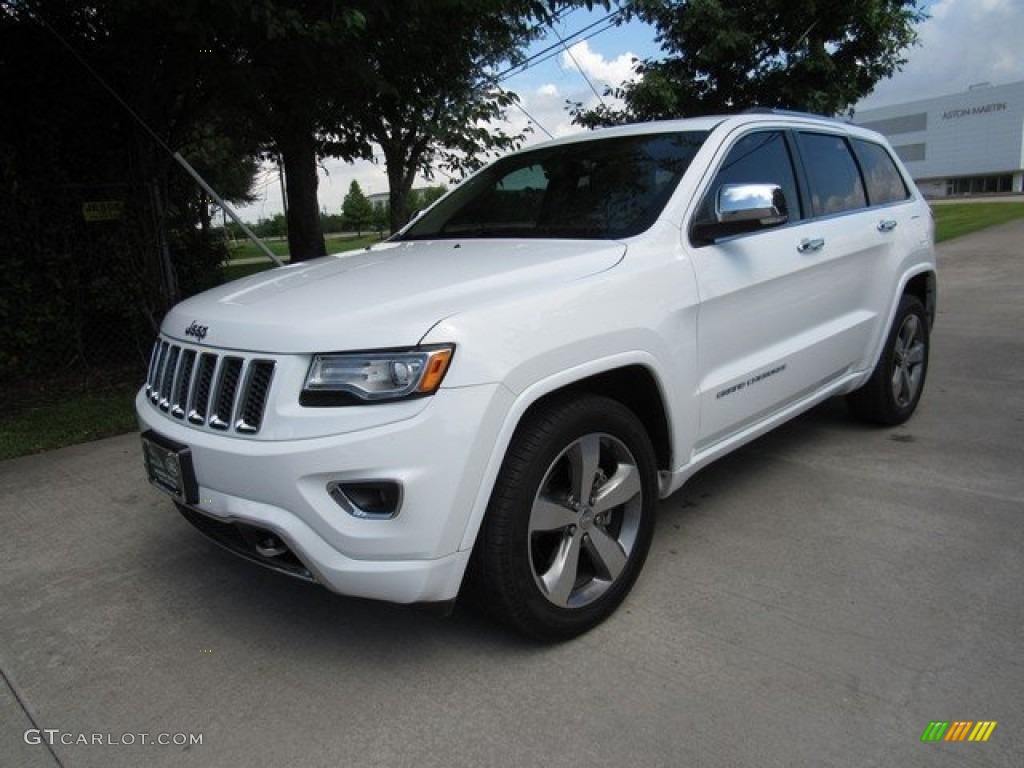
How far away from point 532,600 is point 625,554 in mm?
503

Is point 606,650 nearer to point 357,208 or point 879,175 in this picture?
point 879,175

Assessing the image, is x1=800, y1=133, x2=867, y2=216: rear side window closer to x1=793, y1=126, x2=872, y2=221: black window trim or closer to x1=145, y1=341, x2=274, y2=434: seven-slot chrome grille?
x1=793, y1=126, x2=872, y2=221: black window trim

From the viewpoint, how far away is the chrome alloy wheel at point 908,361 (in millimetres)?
4770

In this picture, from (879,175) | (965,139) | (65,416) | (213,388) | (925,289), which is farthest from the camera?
(965,139)

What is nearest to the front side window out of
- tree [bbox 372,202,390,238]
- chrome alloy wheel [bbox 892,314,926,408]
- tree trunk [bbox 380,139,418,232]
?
chrome alloy wheel [bbox 892,314,926,408]

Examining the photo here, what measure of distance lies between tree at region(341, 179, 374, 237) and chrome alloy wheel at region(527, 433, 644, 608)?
66.9 meters

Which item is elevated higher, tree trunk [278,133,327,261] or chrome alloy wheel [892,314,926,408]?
tree trunk [278,133,327,261]

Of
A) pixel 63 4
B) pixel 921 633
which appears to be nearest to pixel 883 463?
pixel 921 633

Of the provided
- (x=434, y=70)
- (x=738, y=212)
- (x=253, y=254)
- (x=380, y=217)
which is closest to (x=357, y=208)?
(x=380, y=217)

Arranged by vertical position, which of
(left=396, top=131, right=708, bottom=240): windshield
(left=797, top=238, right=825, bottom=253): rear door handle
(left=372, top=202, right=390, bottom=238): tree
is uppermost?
(left=372, top=202, right=390, bottom=238): tree

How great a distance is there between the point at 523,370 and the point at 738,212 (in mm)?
1247

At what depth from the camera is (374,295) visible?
2.54 metres

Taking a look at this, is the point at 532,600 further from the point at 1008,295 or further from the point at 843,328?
the point at 1008,295

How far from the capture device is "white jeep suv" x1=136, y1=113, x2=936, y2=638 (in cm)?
226
